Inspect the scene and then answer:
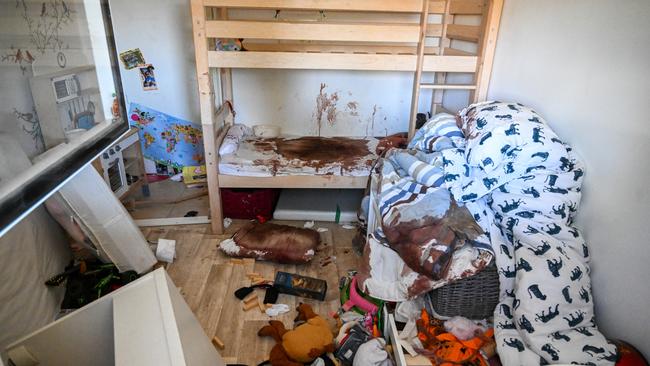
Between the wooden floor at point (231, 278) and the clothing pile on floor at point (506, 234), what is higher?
the clothing pile on floor at point (506, 234)

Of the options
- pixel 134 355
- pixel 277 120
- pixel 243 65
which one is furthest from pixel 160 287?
pixel 277 120

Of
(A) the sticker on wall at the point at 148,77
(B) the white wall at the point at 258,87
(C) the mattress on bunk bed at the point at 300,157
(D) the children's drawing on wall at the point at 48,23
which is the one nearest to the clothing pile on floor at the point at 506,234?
(C) the mattress on bunk bed at the point at 300,157

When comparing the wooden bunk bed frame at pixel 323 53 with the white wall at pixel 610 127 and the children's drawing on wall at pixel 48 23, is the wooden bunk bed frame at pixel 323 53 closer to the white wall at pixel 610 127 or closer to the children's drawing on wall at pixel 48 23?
the white wall at pixel 610 127

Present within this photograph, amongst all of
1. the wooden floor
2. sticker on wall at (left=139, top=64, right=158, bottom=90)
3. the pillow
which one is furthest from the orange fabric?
sticker on wall at (left=139, top=64, right=158, bottom=90)

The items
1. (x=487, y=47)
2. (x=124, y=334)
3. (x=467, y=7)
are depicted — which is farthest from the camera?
(x=467, y=7)

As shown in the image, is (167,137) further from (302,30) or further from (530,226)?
(530,226)

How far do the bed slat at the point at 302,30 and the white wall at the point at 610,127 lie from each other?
833 mm

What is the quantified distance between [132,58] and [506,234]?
308cm

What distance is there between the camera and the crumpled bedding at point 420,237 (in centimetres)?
143

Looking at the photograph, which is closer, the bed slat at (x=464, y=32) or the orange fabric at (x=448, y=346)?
the orange fabric at (x=448, y=346)

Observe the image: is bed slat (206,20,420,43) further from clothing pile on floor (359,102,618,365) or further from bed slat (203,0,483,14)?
clothing pile on floor (359,102,618,365)

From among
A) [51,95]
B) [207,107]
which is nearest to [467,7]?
[207,107]

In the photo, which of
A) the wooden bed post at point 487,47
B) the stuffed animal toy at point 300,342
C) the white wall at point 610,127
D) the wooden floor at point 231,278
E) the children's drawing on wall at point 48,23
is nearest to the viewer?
the children's drawing on wall at point 48,23

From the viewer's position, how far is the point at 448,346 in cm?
134
